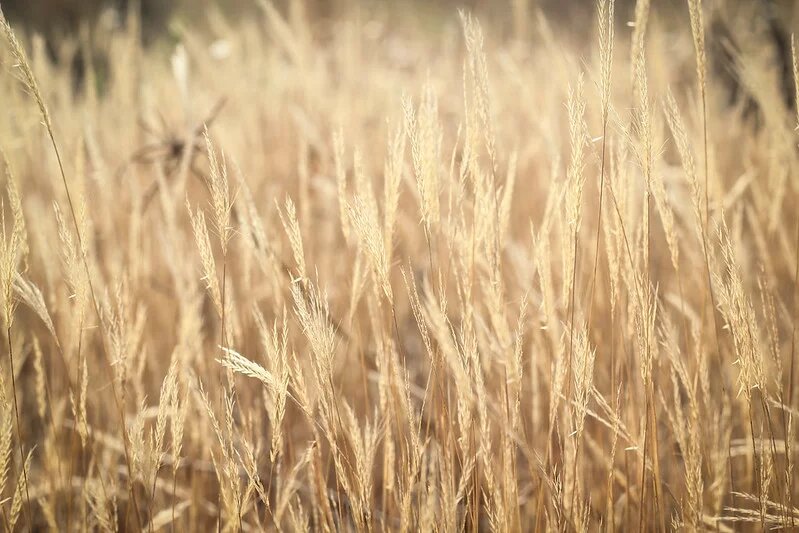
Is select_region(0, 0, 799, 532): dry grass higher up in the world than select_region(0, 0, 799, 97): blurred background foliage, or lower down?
lower down

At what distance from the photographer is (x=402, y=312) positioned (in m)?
2.05

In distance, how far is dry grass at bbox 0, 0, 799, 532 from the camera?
2.40 feet

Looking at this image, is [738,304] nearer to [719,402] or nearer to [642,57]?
[642,57]

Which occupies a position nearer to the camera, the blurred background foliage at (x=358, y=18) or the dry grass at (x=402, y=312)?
the dry grass at (x=402, y=312)

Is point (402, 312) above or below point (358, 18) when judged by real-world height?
below

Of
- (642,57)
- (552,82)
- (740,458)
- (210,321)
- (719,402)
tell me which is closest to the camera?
(642,57)

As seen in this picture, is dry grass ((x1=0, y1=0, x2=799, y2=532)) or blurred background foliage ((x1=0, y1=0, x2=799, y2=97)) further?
blurred background foliage ((x1=0, y1=0, x2=799, y2=97))

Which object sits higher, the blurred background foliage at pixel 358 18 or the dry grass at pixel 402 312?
the blurred background foliage at pixel 358 18

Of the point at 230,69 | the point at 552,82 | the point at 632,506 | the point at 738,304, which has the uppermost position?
the point at 230,69

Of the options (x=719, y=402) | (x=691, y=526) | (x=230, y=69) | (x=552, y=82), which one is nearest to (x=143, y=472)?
(x=691, y=526)

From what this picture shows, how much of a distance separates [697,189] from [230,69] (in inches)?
98.3

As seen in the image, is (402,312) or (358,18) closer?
(402,312)

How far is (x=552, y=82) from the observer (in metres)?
2.33

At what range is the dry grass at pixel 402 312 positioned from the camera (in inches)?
28.8
